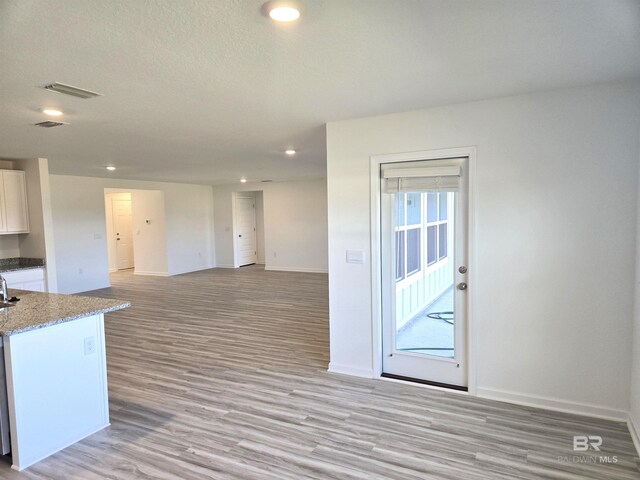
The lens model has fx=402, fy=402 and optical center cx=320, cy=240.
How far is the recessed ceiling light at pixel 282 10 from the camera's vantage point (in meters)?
1.64

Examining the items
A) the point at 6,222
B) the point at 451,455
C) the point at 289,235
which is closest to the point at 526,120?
the point at 451,455

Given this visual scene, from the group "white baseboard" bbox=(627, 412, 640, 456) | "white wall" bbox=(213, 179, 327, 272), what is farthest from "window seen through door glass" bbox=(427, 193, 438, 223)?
"white wall" bbox=(213, 179, 327, 272)

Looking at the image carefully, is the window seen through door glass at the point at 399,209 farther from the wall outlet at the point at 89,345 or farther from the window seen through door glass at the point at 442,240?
the wall outlet at the point at 89,345

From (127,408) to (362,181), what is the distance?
2.75m

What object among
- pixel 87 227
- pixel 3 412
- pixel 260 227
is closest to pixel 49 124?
pixel 3 412

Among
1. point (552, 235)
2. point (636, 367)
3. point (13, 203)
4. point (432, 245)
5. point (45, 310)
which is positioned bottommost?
point (636, 367)

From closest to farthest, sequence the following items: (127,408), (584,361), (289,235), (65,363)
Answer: (65,363) → (584,361) → (127,408) → (289,235)

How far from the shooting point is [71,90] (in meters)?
2.69

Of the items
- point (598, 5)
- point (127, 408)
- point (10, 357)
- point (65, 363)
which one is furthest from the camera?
point (127, 408)

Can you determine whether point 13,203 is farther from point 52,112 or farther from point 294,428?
point 294,428

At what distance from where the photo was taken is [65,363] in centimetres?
274

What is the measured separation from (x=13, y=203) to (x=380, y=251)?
5287 mm

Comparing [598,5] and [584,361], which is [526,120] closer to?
[598,5]

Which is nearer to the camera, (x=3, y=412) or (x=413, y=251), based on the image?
(x=3, y=412)
